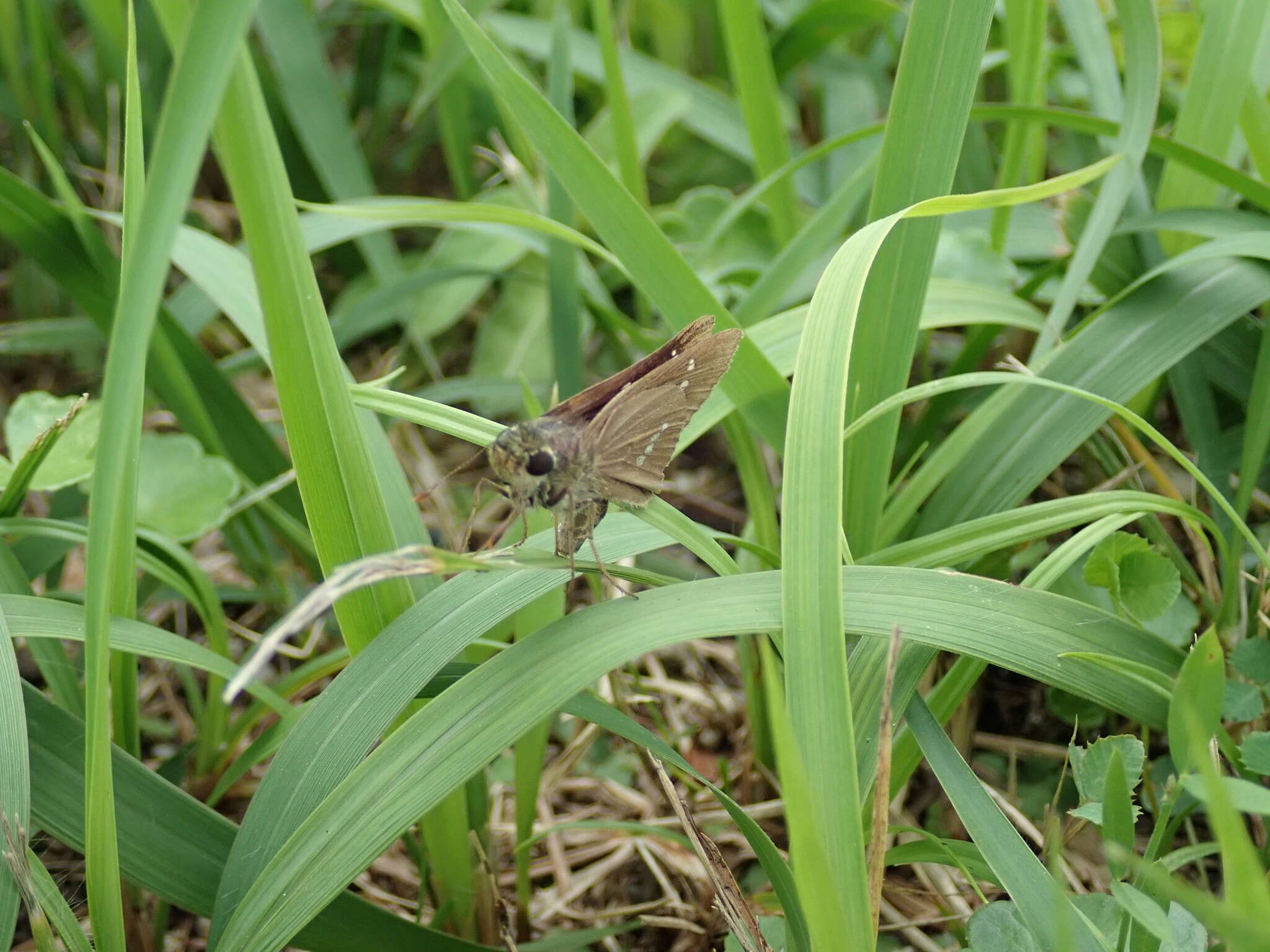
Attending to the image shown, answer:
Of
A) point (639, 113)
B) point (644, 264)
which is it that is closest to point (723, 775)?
point (644, 264)

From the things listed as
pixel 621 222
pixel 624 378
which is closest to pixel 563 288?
pixel 621 222

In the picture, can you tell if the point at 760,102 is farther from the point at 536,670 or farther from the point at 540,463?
the point at 536,670

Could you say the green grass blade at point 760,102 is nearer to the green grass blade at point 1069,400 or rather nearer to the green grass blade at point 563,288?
the green grass blade at point 563,288

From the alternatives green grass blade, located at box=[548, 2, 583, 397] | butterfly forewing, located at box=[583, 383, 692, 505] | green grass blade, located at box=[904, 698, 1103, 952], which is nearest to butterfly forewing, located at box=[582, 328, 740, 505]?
butterfly forewing, located at box=[583, 383, 692, 505]

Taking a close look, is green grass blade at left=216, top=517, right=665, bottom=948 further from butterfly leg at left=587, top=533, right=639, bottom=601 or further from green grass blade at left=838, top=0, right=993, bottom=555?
green grass blade at left=838, top=0, right=993, bottom=555

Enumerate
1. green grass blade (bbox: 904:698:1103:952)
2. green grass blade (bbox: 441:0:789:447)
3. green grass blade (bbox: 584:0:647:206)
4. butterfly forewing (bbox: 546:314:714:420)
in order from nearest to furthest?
green grass blade (bbox: 904:698:1103:952) → butterfly forewing (bbox: 546:314:714:420) → green grass blade (bbox: 441:0:789:447) → green grass blade (bbox: 584:0:647:206)

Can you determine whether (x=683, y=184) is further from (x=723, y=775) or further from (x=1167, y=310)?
(x=723, y=775)

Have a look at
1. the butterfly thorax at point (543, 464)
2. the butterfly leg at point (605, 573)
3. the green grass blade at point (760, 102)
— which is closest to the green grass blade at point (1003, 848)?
the butterfly leg at point (605, 573)
